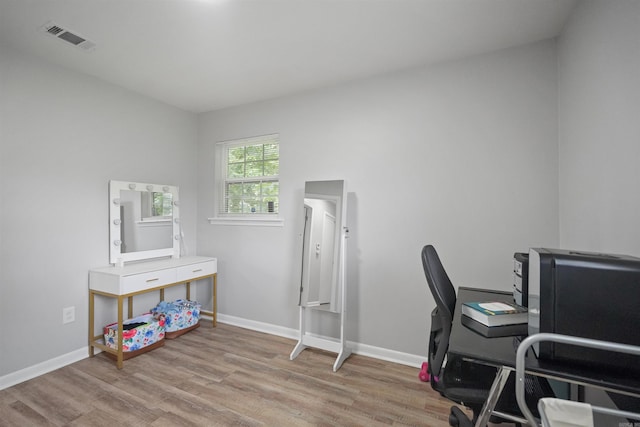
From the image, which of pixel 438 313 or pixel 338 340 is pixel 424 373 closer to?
pixel 338 340

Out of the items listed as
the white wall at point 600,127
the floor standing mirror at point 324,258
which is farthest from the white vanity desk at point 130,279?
the white wall at point 600,127

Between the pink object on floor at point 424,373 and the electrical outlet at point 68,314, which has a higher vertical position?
the electrical outlet at point 68,314

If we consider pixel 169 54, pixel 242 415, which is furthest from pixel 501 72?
pixel 242 415

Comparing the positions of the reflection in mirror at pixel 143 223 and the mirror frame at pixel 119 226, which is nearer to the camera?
the mirror frame at pixel 119 226

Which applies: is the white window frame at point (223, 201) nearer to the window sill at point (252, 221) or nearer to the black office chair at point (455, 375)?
the window sill at point (252, 221)

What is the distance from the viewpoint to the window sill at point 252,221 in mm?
3070

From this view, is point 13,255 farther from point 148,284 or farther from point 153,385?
point 153,385

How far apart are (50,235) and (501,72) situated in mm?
3763

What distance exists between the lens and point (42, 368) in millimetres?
2277

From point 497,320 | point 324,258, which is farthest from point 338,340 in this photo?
point 497,320

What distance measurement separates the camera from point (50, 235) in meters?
2.35

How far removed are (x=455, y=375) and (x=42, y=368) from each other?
301 centimetres

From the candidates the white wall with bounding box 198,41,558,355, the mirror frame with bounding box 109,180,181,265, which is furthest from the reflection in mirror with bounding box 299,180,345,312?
the mirror frame with bounding box 109,180,181,265

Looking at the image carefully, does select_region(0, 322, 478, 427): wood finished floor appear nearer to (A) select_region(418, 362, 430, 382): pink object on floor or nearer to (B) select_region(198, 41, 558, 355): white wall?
(A) select_region(418, 362, 430, 382): pink object on floor
